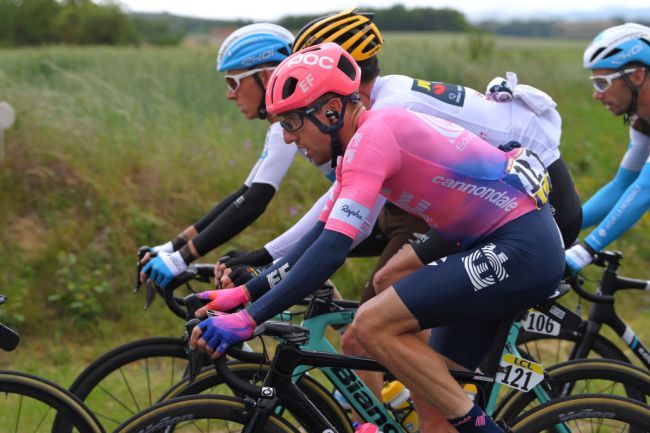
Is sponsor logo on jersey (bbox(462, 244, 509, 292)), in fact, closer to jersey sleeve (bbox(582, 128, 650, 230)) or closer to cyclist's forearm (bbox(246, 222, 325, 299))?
cyclist's forearm (bbox(246, 222, 325, 299))

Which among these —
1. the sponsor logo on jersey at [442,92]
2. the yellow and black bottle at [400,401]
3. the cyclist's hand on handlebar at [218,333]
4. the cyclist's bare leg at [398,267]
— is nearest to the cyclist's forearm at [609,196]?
the sponsor logo on jersey at [442,92]

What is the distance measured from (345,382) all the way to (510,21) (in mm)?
37037

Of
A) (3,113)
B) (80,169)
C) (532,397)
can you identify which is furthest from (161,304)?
(532,397)

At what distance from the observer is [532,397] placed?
11.6 ft

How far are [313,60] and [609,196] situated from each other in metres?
2.40

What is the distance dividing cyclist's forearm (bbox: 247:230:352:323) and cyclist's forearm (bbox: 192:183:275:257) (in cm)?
123

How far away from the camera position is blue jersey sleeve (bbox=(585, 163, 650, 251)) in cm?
415

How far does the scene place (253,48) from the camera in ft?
14.1

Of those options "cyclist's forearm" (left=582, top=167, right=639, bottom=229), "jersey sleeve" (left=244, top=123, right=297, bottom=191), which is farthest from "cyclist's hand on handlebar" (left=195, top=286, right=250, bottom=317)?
"cyclist's forearm" (left=582, top=167, right=639, bottom=229)

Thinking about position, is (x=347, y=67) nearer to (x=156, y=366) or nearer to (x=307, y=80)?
(x=307, y=80)

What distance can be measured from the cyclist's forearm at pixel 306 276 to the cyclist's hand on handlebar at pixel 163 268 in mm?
1098

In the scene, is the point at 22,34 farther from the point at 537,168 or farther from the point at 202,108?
the point at 537,168

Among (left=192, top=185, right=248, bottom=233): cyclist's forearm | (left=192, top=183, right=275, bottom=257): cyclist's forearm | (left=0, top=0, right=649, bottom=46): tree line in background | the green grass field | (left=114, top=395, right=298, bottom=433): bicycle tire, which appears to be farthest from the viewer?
(left=0, top=0, right=649, bottom=46): tree line in background

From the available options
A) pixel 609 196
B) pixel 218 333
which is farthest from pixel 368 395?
pixel 609 196
